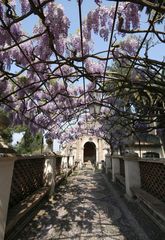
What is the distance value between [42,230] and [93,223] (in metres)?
1.00

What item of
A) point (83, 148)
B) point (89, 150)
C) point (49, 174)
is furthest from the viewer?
point (89, 150)

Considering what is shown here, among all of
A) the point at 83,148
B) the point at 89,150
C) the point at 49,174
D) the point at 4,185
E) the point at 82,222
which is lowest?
the point at 82,222

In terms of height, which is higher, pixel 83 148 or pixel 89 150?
pixel 83 148

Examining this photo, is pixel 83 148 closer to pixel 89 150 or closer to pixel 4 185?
pixel 89 150

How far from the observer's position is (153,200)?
3885mm

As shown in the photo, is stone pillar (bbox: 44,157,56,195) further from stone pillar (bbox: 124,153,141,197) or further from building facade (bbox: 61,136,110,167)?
building facade (bbox: 61,136,110,167)

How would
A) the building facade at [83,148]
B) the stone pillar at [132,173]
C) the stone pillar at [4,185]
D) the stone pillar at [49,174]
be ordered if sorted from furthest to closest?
1. the building facade at [83,148]
2. the stone pillar at [49,174]
3. the stone pillar at [132,173]
4. the stone pillar at [4,185]

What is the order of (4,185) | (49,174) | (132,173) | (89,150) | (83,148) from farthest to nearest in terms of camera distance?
(89,150)
(83,148)
(49,174)
(132,173)
(4,185)

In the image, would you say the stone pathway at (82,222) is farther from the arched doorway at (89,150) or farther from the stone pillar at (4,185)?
the arched doorway at (89,150)

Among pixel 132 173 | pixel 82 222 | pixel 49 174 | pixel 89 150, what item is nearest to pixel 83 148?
pixel 89 150

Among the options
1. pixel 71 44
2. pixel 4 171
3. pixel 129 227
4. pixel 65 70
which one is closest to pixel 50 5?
pixel 71 44

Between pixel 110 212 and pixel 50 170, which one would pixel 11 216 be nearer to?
pixel 110 212

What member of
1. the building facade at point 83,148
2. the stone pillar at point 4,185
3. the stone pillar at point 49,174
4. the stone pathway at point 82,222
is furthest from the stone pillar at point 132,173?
the building facade at point 83,148

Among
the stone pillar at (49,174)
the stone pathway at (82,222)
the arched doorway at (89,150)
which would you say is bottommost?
the stone pathway at (82,222)
